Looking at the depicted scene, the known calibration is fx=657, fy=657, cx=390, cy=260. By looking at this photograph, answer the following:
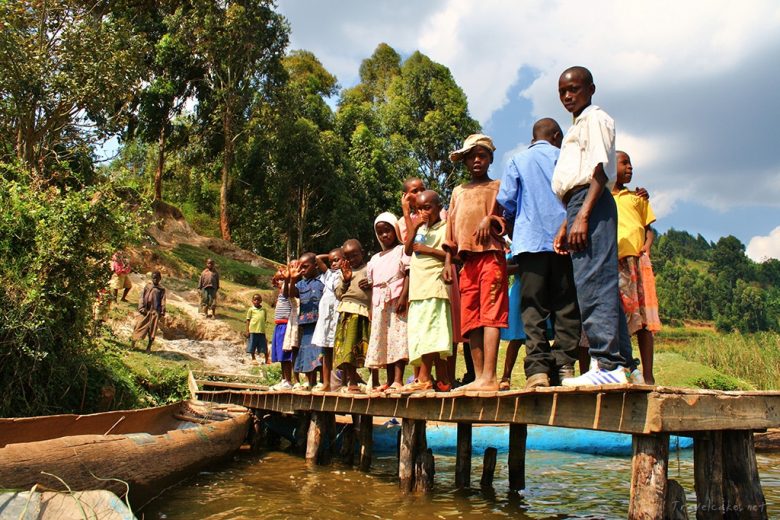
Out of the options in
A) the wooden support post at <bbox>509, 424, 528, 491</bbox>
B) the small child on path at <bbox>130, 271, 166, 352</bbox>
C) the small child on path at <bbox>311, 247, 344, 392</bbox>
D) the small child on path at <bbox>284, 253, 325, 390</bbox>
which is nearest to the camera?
the wooden support post at <bbox>509, 424, 528, 491</bbox>

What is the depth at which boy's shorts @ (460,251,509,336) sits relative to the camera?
454 centimetres

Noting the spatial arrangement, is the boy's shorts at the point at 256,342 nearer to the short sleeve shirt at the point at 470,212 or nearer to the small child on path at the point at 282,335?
the small child on path at the point at 282,335

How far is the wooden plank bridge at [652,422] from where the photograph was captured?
130 inches

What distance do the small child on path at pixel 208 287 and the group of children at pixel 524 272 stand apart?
411 inches

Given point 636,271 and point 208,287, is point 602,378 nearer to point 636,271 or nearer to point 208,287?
point 636,271

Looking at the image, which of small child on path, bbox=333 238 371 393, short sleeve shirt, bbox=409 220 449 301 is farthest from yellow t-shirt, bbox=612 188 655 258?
small child on path, bbox=333 238 371 393

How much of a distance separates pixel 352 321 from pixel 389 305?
2.36 feet

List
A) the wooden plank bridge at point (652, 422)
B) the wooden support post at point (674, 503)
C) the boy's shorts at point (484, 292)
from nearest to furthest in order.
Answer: the wooden plank bridge at point (652, 422) → the wooden support post at point (674, 503) → the boy's shorts at point (484, 292)

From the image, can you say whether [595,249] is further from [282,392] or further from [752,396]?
[282,392]

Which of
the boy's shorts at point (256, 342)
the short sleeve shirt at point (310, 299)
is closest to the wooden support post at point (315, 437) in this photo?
the short sleeve shirt at point (310, 299)

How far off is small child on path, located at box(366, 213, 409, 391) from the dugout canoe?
1857mm

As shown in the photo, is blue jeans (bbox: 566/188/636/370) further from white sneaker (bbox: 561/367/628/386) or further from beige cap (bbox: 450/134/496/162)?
beige cap (bbox: 450/134/496/162)

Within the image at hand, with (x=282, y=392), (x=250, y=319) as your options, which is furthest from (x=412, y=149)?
(x=282, y=392)

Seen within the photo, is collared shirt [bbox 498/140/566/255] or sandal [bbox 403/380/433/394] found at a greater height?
collared shirt [bbox 498/140/566/255]
